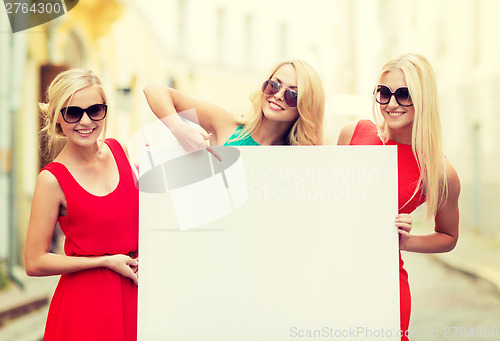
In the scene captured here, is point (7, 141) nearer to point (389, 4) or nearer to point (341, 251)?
point (341, 251)

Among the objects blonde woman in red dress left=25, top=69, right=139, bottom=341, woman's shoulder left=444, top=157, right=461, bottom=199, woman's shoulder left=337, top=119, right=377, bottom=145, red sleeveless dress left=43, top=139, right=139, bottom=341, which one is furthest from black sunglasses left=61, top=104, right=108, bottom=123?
woman's shoulder left=444, top=157, right=461, bottom=199

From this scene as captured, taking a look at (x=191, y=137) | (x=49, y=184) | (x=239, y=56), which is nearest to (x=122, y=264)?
(x=49, y=184)

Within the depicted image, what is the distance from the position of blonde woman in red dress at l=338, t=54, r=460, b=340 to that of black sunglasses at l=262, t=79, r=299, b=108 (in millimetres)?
289

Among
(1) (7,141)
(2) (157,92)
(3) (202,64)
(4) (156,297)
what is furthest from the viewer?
(3) (202,64)

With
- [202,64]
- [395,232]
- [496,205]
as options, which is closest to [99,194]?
[395,232]

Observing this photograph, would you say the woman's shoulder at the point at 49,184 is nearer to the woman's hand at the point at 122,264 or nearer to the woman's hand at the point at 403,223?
the woman's hand at the point at 122,264

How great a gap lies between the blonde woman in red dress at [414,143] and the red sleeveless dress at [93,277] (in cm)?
93

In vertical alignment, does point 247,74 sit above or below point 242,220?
above

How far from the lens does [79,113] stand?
6.14ft

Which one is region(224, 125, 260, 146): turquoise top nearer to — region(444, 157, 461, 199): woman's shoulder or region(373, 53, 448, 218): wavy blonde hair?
region(373, 53, 448, 218): wavy blonde hair

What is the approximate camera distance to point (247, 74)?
424 inches

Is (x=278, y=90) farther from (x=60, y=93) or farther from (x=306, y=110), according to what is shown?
(x=60, y=93)

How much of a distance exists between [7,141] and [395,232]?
4989 millimetres

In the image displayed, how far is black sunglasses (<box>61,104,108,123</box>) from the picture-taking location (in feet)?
6.12
